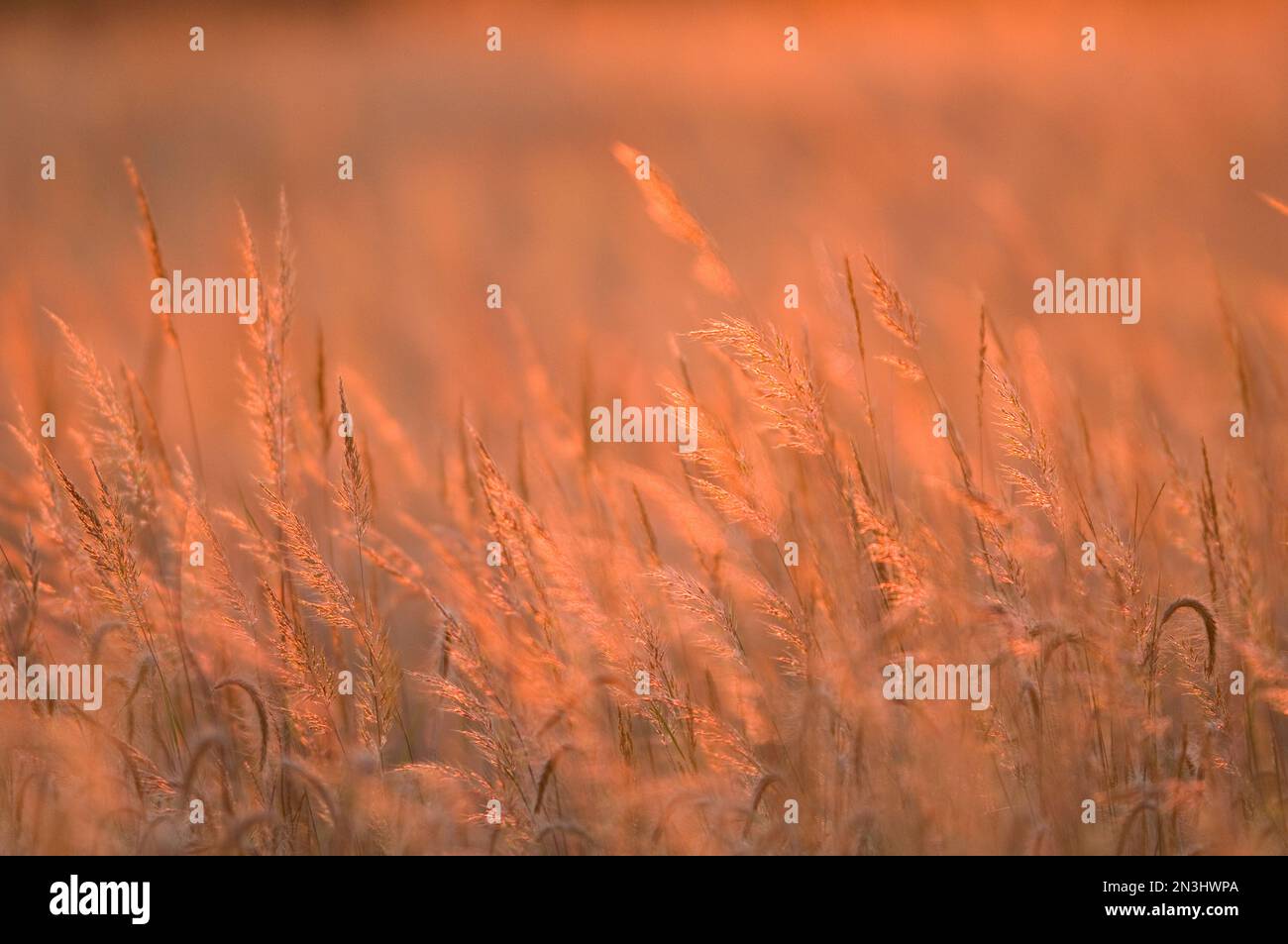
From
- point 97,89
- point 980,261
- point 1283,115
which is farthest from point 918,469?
point 97,89

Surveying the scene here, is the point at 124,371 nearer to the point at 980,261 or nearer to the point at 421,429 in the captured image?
the point at 421,429

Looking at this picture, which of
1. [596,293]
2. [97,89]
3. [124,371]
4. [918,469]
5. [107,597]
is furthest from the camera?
[97,89]

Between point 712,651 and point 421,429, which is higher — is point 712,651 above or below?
below

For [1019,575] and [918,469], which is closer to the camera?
[1019,575]

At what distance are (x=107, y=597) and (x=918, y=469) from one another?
4.37 ft

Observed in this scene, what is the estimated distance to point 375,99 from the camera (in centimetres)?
371

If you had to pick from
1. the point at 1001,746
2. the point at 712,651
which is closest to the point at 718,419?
the point at 712,651

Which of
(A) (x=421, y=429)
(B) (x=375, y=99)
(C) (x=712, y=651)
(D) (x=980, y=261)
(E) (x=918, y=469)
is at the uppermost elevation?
(B) (x=375, y=99)

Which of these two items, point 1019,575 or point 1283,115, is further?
point 1283,115

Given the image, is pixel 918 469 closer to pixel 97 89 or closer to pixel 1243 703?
pixel 1243 703

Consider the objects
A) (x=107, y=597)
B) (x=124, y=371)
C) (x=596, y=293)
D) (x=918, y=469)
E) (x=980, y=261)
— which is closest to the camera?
(x=107, y=597)

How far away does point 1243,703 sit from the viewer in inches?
61.6
